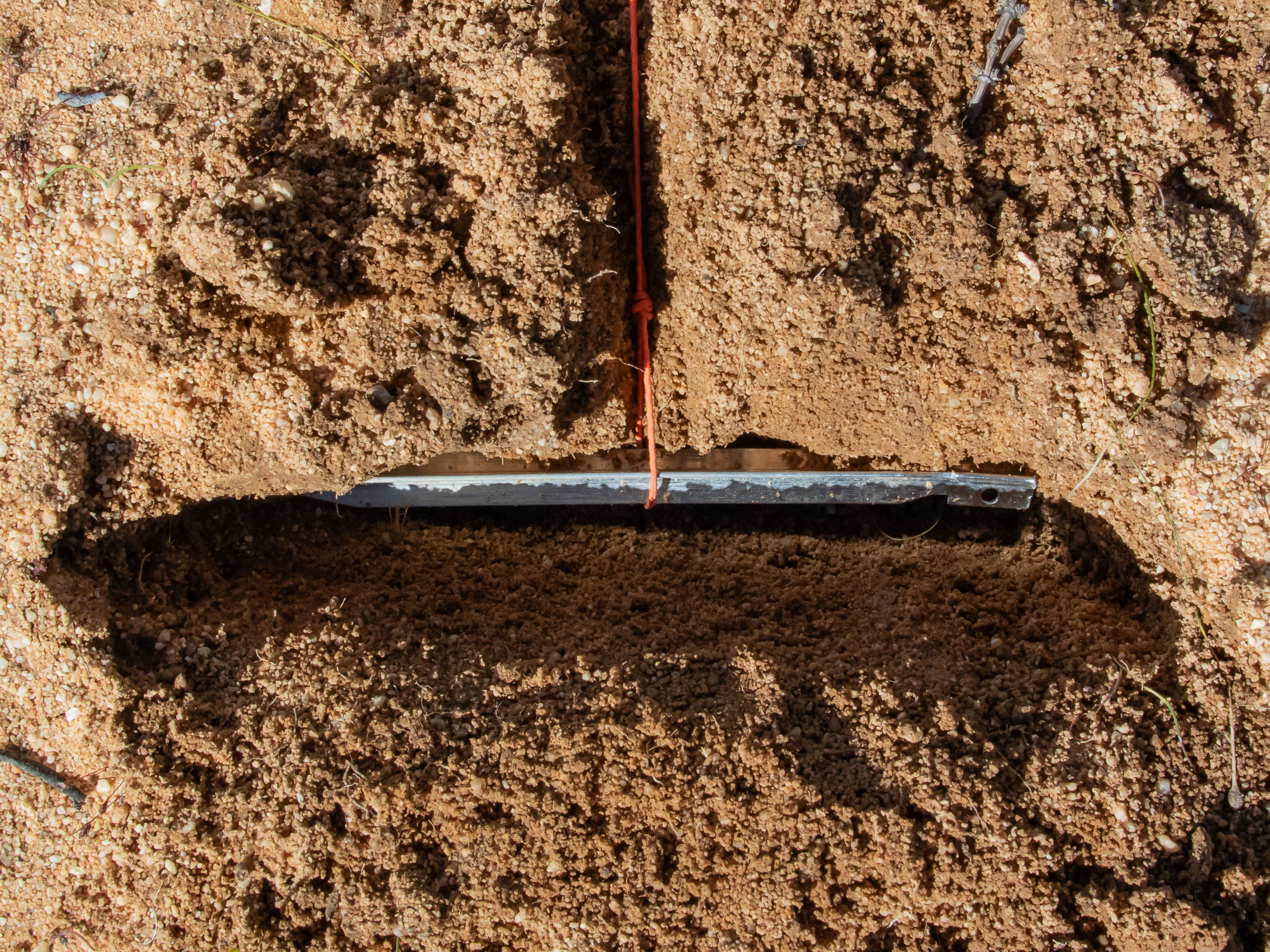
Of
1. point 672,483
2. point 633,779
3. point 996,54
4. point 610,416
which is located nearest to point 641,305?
point 610,416

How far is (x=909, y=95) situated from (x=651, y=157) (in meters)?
0.77

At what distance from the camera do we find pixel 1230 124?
229cm

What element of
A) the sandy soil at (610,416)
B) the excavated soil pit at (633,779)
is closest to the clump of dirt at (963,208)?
the sandy soil at (610,416)

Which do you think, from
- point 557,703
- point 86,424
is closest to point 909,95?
point 557,703

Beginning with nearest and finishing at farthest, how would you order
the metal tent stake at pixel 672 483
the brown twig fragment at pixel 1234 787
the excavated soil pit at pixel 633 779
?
the excavated soil pit at pixel 633 779, the brown twig fragment at pixel 1234 787, the metal tent stake at pixel 672 483

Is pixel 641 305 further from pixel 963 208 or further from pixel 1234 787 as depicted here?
pixel 1234 787

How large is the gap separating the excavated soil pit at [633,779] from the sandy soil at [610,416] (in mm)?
13

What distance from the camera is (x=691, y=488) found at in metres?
2.65

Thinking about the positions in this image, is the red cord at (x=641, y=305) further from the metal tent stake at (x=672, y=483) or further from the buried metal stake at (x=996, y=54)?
the buried metal stake at (x=996, y=54)

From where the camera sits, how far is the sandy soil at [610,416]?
2.09m

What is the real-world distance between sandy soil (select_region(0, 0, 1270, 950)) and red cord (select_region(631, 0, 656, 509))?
0.05 meters

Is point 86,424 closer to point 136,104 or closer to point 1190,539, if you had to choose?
point 136,104

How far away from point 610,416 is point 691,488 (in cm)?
44

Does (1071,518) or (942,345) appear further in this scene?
(1071,518)
